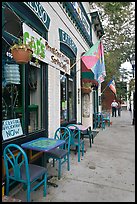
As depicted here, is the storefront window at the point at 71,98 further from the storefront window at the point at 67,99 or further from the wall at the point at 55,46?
the wall at the point at 55,46

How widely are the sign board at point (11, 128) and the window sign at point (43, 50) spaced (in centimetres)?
142

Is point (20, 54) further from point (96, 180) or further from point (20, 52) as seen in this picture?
point (96, 180)

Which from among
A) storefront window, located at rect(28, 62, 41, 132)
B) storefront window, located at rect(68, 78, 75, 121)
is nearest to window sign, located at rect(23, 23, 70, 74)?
storefront window, located at rect(28, 62, 41, 132)

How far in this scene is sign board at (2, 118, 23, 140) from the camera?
2.84 metres

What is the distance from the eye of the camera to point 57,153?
11.4 ft

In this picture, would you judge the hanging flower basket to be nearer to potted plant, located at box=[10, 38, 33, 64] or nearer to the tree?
potted plant, located at box=[10, 38, 33, 64]

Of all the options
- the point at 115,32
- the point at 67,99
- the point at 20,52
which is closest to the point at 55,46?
the point at 67,99

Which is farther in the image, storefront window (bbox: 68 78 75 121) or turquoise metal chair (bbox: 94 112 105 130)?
turquoise metal chair (bbox: 94 112 105 130)

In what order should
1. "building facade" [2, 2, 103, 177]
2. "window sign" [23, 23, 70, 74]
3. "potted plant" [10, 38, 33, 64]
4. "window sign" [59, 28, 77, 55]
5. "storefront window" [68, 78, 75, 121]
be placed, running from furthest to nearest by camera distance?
"storefront window" [68, 78, 75, 121] < "window sign" [59, 28, 77, 55] < "window sign" [23, 23, 70, 74] < "building facade" [2, 2, 103, 177] < "potted plant" [10, 38, 33, 64]

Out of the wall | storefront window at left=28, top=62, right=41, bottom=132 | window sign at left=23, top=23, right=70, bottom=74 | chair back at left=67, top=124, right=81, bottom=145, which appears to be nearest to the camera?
window sign at left=23, top=23, right=70, bottom=74

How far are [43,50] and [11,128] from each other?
6.26 ft

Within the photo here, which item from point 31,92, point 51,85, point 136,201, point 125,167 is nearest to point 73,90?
point 51,85

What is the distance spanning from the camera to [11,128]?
301 centimetres

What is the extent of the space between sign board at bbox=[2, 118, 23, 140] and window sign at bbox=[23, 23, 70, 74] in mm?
1415
